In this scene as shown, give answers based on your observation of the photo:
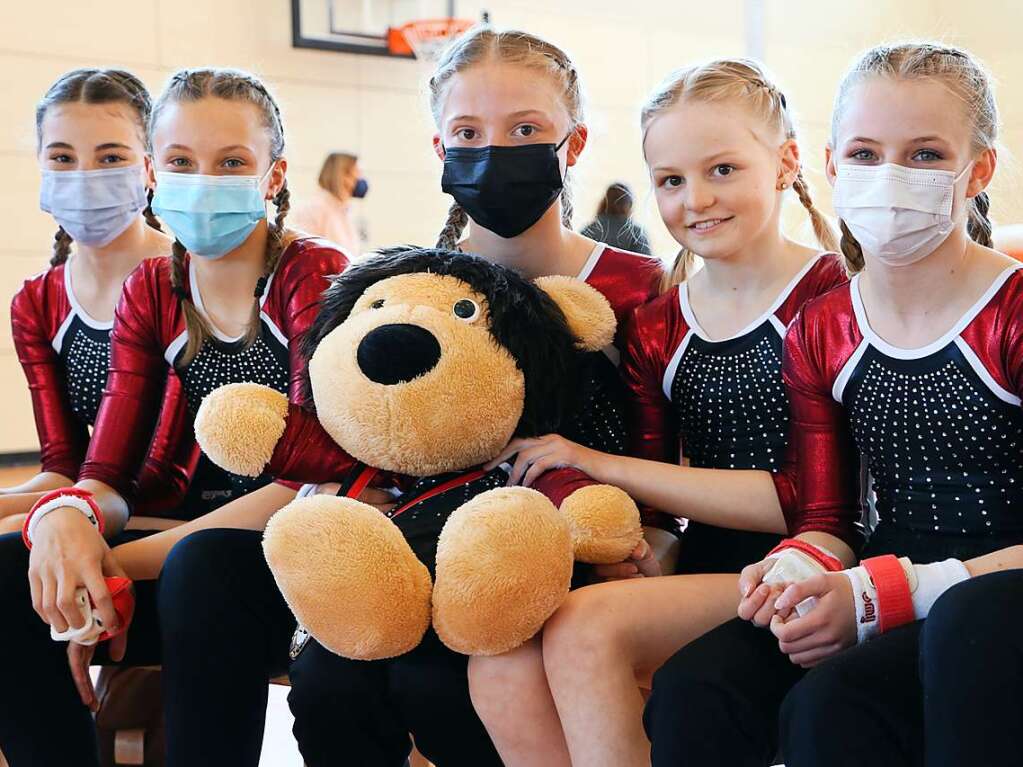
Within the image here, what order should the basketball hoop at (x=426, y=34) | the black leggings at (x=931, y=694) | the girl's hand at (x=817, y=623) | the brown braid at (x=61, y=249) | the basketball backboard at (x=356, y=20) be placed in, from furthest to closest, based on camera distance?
the basketball hoop at (x=426, y=34) < the basketball backboard at (x=356, y=20) < the brown braid at (x=61, y=249) < the girl's hand at (x=817, y=623) < the black leggings at (x=931, y=694)

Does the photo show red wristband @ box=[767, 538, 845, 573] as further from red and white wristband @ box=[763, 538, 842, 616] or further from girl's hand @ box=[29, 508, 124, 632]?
girl's hand @ box=[29, 508, 124, 632]

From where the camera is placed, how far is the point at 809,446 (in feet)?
4.29

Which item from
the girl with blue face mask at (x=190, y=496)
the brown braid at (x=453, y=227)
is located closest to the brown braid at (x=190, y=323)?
the girl with blue face mask at (x=190, y=496)

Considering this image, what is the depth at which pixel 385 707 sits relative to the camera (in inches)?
47.3

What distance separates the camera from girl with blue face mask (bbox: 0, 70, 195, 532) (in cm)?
175

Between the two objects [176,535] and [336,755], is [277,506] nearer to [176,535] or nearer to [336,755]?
[176,535]

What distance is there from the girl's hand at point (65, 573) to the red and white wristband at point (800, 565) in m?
0.77

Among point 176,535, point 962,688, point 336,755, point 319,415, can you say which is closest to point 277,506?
point 176,535

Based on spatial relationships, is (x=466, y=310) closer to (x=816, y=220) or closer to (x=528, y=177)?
(x=528, y=177)

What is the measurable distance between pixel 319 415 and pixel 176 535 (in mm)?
327

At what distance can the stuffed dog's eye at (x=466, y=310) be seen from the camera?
127cm

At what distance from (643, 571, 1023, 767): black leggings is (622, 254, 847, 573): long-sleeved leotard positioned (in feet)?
0.95

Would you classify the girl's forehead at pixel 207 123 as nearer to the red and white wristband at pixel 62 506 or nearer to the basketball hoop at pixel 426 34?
the red and white wristband at pixel 62 506

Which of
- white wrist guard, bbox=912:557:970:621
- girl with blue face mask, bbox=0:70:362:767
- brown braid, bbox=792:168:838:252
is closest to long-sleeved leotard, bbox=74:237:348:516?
girl with blue face mask, bbox=0:70:362:767
